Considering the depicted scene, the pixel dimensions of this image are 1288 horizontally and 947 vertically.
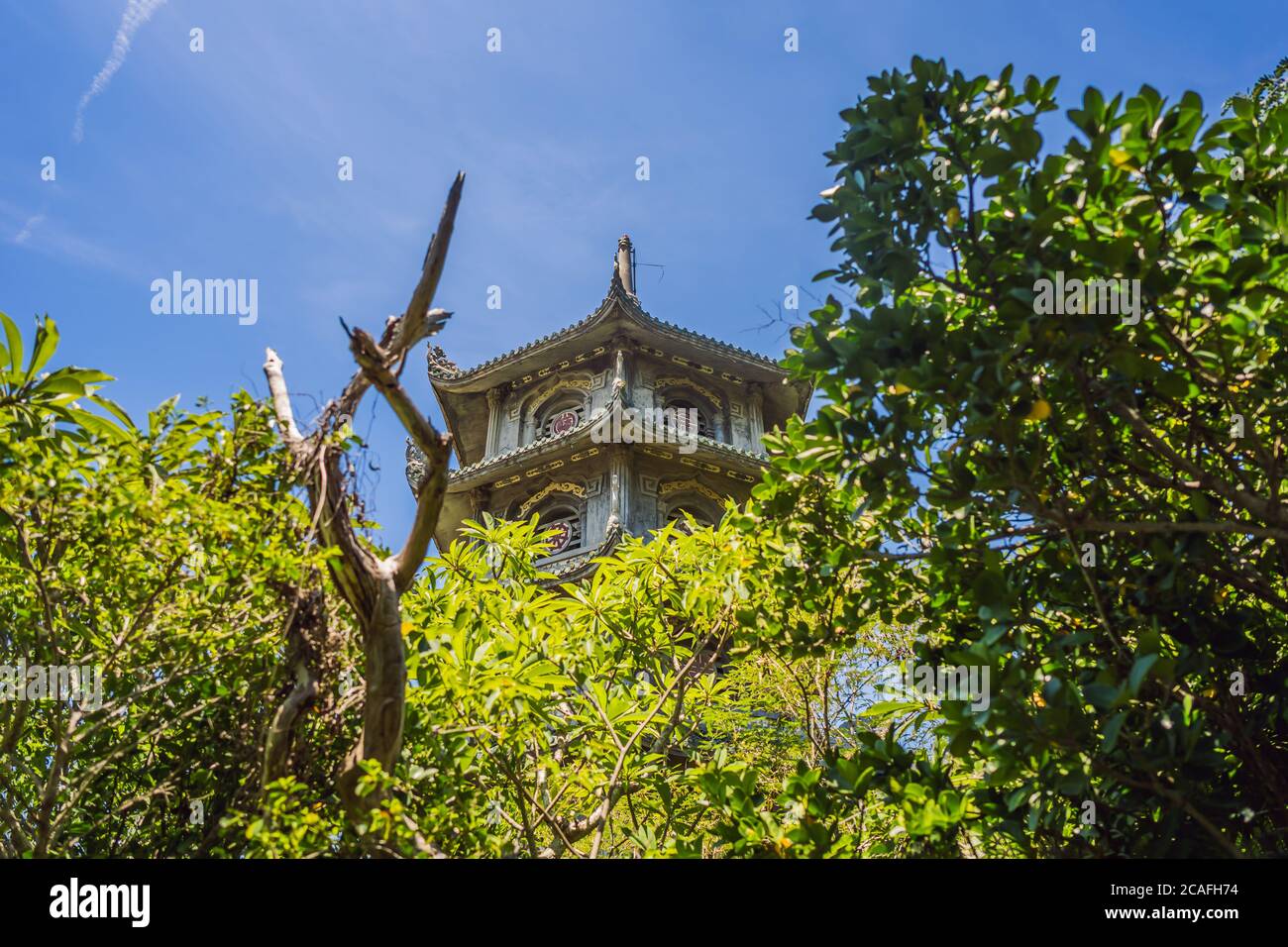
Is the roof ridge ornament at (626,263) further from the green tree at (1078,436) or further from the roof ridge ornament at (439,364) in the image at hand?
the green tree at (1078,436)

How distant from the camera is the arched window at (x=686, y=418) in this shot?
2228 centimetres

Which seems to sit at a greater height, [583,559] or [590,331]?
[590,331]

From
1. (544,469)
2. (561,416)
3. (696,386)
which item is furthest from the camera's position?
(696,386)

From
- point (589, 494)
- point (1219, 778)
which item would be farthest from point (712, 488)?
point (1219, 778)

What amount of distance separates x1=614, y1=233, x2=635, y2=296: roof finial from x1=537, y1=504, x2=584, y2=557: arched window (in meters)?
5.72

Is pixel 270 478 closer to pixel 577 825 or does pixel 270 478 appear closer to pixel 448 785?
pixel 448 785

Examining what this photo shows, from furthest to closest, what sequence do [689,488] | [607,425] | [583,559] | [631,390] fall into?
1. [631,390]
2. [689,488]
3. [607,425]
4. [583,559]

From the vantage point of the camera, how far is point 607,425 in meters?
20.1

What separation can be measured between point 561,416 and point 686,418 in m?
2.92

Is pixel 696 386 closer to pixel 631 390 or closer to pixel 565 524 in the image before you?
pixel 631 390

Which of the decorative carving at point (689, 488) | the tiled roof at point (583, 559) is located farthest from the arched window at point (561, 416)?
the tiled roof at point (583, 559)

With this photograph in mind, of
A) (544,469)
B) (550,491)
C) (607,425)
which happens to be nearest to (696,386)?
(607,425)

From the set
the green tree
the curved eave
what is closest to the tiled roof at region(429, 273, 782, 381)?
the curved eave
